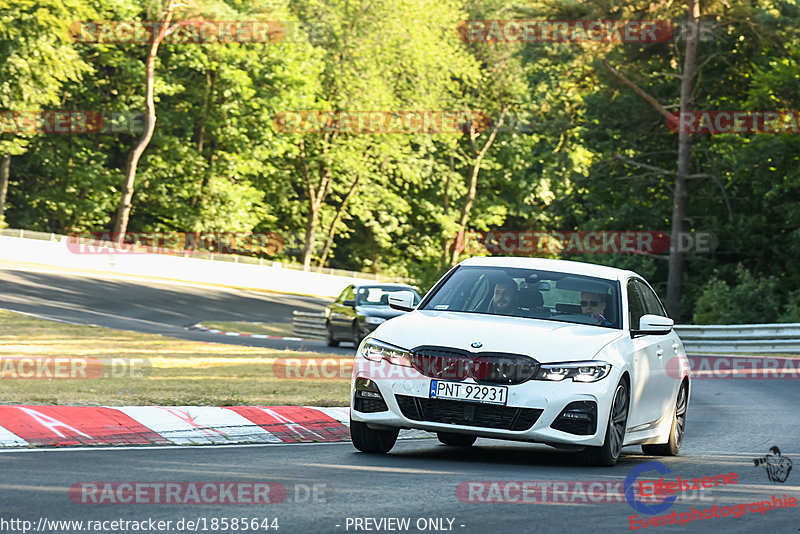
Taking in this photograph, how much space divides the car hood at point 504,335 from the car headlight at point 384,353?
0.05 metres

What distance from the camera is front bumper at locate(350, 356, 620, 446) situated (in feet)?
29.3

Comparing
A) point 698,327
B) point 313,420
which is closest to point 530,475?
point 313,420

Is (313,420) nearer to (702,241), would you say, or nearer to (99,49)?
(702,241)

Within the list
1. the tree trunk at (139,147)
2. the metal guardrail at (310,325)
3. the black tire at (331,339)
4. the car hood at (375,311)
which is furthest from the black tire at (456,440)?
the tree trunk at (139,147)

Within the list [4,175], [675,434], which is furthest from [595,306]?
[4,175]

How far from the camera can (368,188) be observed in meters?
75.9

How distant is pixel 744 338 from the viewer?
30250 mm

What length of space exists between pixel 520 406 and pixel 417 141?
223 ft

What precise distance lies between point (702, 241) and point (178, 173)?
30317 millimetres

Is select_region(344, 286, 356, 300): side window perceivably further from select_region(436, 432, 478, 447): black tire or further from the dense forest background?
select_region(436, 432, 478, 447): black tire

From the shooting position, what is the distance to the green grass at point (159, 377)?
13.1m

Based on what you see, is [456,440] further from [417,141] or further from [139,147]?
[417,141]

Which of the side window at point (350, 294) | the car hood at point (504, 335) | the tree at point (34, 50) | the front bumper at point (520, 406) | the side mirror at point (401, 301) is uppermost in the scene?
the tree at point (34, 50)

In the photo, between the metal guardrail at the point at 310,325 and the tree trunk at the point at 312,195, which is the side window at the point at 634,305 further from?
the tree trunk at the point at 312,195
